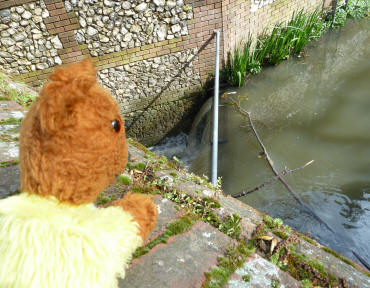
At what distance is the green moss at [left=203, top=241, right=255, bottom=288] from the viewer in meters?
1.35

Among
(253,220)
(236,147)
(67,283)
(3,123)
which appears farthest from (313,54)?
(67,283)

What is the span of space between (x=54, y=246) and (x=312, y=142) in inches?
152

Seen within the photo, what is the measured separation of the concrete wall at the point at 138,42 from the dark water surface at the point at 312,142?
1.13 meters

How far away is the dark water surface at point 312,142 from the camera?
3.05m

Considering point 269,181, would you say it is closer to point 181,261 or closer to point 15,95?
point 181,261

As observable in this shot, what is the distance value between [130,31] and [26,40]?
172cm

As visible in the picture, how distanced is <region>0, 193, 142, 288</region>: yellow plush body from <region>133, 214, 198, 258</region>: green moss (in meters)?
0.31

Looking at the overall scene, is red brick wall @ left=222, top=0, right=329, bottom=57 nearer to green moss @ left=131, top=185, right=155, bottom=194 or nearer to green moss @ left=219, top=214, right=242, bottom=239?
green moss @ left=131, top=185, right=155, bottom=194

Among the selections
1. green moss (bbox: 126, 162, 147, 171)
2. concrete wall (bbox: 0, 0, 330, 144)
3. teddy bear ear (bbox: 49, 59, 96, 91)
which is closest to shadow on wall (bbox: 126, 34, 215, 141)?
concrete wall (bbox: 0, 0, 330, 144)

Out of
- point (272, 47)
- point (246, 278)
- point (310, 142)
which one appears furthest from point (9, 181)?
point (272, 47)

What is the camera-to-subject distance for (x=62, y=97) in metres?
1.01

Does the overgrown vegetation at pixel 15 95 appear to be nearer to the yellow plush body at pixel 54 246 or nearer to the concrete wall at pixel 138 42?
the concrete wall at pixel 138 42

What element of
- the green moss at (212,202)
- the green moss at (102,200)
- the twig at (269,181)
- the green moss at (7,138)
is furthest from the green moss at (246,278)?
the green moss at (7,138)

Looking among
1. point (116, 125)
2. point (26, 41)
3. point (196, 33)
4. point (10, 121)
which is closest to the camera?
point (116, 125)
